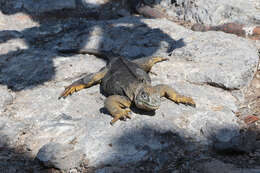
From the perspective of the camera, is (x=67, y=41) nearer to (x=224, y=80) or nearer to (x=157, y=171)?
(x=224, y=80)

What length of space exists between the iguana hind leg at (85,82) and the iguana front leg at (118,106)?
701mm

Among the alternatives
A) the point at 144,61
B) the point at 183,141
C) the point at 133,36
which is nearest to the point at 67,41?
the point at 133,36

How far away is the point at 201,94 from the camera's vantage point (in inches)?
189

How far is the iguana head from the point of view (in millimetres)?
4172

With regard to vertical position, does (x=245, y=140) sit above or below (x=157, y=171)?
above

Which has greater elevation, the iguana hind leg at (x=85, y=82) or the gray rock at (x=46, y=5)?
the gray rock at (x=46, y=5)

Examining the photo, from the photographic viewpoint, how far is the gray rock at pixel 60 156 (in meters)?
3.66

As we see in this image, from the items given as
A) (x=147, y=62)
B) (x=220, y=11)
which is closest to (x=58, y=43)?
(x=147, y=62)

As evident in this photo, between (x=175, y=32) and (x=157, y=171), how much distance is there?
151 inches

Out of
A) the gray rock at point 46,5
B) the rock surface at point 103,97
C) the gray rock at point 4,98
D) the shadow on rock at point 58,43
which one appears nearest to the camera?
the rock surface at point 103,97

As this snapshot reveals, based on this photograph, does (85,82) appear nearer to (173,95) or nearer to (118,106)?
(118,106)

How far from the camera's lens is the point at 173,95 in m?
4.61

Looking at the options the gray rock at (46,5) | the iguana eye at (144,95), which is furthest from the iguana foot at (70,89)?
the gray rock at (46,5)

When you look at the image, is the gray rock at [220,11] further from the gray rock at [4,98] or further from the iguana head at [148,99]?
the gray rock at [4,98]
